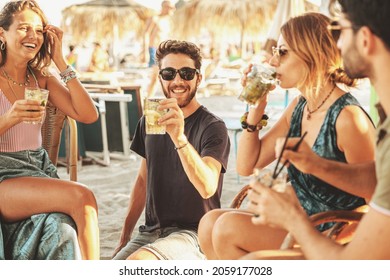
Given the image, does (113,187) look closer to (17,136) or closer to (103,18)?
(17,136)

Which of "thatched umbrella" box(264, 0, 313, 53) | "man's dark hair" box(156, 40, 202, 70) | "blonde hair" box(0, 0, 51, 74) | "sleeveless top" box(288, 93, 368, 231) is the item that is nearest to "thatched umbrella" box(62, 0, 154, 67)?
"thatched umbrella" box(264, 0, 313, 53)

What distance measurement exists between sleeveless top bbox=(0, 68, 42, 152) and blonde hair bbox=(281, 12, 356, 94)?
1322 mm

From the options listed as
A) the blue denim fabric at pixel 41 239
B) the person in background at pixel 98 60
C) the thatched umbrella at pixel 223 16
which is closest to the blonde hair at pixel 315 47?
the blue denim fabric at pixel 41 239

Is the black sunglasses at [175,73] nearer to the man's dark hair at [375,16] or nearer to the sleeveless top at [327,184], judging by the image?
the sleeveless top at [327,184]

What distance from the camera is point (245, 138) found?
281 centimetres

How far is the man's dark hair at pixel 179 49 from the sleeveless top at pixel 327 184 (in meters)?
0.82

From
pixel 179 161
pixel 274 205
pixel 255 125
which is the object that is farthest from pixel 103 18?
pixel 274 205

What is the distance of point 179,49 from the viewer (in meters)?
3.01

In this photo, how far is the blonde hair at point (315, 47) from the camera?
8.13ft

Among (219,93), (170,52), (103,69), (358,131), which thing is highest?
(170,52)

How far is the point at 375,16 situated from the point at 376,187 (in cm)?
51
